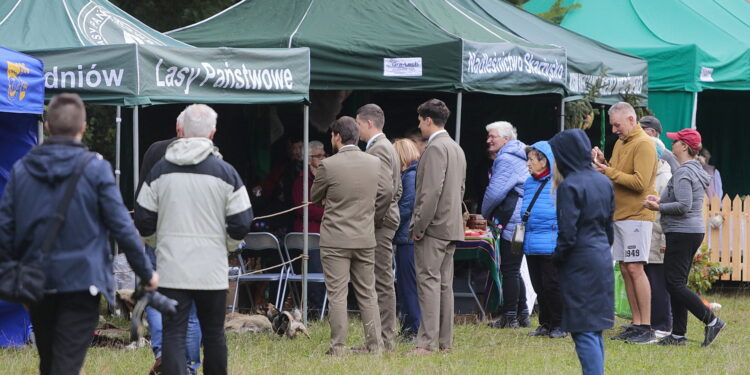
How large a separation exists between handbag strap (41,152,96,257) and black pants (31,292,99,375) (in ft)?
0.79

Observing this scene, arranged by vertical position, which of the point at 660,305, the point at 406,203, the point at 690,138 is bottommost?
the point at 660,305

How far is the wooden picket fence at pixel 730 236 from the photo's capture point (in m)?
12.8

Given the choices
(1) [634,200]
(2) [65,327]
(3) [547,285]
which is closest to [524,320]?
(3) [547,285]

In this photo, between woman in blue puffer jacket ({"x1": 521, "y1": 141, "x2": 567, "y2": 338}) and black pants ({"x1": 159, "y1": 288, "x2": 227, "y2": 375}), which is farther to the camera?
woman in blue puffer jacket ({"x1": 521, "y1": 141, "x2": 567, "y2": 338})

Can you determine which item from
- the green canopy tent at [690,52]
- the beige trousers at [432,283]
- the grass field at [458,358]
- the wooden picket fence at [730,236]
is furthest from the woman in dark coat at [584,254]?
the green canopy tent at [690,52]

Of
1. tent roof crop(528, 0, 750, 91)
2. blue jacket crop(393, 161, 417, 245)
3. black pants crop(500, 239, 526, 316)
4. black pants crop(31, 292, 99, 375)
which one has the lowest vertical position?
black pants crop(500, 239, 526, 316)

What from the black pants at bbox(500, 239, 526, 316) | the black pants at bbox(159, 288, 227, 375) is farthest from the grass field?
the black pants at bbox(159, 288, 227, 375)

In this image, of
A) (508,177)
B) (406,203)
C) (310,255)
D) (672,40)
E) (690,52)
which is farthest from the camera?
(672,40)

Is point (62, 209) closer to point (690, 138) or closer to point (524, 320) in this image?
point (690, 138)

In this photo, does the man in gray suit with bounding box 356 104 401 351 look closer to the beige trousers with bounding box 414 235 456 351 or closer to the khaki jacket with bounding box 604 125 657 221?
the beige trousers with bounding box 414 235 456 351

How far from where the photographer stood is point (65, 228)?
15.6 feet

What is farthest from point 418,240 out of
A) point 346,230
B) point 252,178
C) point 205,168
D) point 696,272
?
point 696,272

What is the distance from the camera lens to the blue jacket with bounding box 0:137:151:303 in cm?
473

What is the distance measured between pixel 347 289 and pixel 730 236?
6743 millimetres
